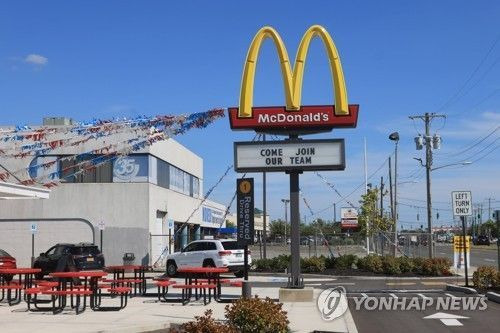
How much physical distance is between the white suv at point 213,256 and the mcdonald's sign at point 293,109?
1073cm

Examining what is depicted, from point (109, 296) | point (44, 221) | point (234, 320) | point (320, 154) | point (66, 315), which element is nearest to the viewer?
point (234, 320)

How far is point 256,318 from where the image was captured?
964cm

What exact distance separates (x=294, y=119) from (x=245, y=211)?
341 cm

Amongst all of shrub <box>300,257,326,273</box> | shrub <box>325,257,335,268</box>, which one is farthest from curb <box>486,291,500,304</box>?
shrub <box>325,257,335,268</box>

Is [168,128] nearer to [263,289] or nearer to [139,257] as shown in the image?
[263,289]

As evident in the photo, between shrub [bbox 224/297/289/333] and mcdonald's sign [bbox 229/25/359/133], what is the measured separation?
8.83 m

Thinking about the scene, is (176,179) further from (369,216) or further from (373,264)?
(373,264)

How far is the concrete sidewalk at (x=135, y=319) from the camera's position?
39.3 feet

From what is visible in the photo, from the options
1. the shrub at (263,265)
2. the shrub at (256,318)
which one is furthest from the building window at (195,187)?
the shrub at (256,318)

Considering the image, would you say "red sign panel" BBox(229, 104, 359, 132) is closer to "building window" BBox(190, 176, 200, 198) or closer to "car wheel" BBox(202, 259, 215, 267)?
"car wheel" BBox(202, 259, 215, 267)

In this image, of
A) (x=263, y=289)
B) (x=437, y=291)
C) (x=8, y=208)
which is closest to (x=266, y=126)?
(x=263, y=289)

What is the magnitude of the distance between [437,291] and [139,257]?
64.2 ft

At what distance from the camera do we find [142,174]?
124ft

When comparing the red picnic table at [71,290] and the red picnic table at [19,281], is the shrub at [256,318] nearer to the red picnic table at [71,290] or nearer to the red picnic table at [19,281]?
the red picnic table at [71,290]
